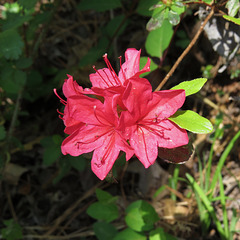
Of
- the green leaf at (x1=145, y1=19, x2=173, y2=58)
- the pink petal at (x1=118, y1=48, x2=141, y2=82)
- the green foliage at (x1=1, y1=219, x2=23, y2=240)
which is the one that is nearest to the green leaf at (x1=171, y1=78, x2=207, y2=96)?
the pink petal at (x1=118, y1=48, x2=141, y2=82)

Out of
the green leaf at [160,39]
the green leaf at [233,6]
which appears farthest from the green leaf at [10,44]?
the green leaf at [233,6]

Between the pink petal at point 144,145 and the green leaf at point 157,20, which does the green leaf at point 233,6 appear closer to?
the green leaf at point 157,20

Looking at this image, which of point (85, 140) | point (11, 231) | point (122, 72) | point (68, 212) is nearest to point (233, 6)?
point (122, 72)

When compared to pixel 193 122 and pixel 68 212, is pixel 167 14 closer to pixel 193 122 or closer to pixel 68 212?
pixel 193 122

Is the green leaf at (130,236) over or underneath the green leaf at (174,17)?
underneath

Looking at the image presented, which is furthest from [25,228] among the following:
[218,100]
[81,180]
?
[218,100]
